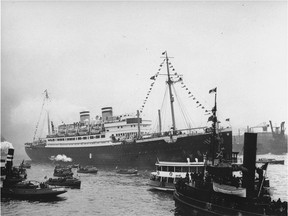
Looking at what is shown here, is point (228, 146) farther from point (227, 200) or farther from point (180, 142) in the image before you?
point (227, 200)

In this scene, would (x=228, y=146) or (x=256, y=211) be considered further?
(x=228, y=146)

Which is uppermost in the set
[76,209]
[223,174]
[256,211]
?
[223,174]

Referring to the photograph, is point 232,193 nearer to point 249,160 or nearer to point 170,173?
point 249,160

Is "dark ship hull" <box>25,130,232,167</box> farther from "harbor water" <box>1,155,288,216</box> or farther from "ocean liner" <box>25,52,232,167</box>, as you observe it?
"harbor water" <box>1,155,288,216</box>

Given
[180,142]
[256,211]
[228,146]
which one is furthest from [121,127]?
[256,211]

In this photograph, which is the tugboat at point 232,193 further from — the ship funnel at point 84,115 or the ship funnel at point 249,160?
the ship funnel at point 84,115

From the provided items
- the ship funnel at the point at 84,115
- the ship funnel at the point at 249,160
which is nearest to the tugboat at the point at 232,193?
the ship funnel at the point at 249,160

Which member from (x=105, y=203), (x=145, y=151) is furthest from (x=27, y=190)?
(x=145, y=151)
